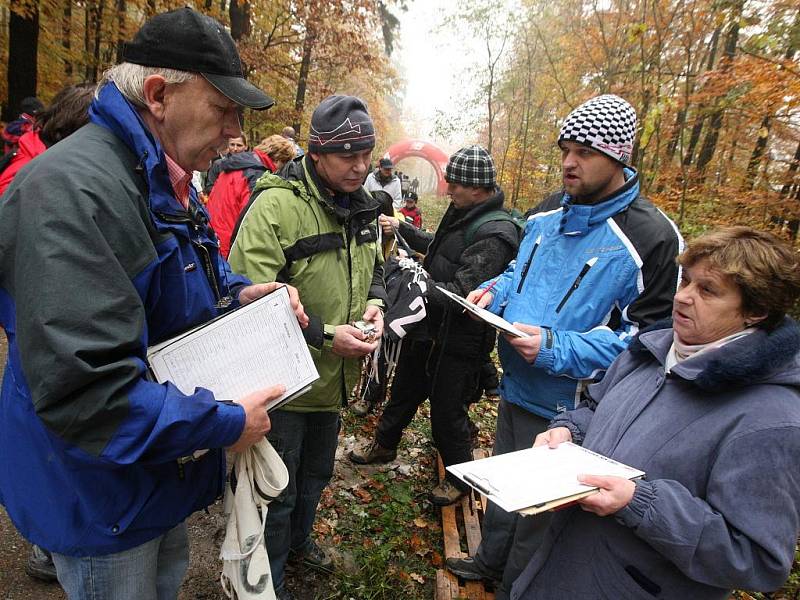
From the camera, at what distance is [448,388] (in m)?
3.43

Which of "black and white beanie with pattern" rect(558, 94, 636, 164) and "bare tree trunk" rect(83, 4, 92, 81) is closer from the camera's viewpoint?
"black and white beanie with pattern" rect(558, 94, 636, 164)

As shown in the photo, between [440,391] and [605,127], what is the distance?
2074 mm

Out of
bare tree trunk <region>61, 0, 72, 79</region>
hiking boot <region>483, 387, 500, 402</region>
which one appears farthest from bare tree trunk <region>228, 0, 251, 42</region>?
hiking boot <region>483, 387, 500, 402</region>

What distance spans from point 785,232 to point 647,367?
6.91m

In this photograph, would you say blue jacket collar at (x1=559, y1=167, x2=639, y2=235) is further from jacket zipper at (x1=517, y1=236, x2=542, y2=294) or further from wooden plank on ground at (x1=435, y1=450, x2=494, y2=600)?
wooden plank on ground at (x1=435, y1=450, x2=494, y2=600)

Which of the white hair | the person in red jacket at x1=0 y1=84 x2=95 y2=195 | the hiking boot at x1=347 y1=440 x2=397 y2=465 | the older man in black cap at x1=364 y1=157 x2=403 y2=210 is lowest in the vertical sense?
the hiking boot at x1=347 y1=440 x2=397 y2=465

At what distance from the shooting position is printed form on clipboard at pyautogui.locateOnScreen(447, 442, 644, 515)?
133cm

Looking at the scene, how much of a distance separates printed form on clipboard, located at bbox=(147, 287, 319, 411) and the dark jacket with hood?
5.33 feet

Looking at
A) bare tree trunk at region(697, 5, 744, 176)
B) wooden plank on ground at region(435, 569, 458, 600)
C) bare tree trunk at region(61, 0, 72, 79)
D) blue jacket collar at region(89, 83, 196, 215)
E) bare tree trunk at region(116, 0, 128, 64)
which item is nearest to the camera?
blue jacket collar at region(89, 83, 196, 215)

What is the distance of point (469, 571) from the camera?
2881 mm

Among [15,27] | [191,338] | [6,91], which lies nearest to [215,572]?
[191,338]

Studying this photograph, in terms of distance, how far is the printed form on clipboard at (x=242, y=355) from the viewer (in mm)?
1378

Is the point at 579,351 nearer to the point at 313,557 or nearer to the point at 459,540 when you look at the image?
the point at 459,540

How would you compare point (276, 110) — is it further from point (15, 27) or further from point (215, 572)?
point (215, 572)
